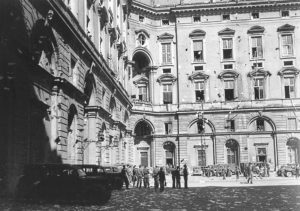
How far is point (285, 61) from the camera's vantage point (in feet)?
176

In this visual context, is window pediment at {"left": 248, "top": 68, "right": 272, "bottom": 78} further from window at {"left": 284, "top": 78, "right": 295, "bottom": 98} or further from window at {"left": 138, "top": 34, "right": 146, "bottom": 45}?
window at {"left": 138, "top": 34, "right": 146, "bottom": 45}

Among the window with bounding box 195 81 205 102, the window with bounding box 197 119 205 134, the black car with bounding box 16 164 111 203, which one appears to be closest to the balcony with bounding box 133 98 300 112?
the window with bounding box 195 81 205 102

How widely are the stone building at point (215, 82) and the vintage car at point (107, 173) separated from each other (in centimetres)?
2528

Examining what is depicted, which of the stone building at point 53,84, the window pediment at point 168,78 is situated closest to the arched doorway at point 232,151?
the window pediment at point 168,78

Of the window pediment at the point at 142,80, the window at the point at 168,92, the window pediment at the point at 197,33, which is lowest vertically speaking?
the window at the point at 168,92

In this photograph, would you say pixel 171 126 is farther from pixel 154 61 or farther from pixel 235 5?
pixel 235 5

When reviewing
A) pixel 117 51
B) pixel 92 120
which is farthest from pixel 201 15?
pixel 92 120

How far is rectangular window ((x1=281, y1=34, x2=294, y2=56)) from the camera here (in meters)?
53.7

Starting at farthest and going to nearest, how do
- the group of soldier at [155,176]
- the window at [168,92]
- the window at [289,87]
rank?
the window at [168,92], the window at [289,87], the group of soldier at [155,176]

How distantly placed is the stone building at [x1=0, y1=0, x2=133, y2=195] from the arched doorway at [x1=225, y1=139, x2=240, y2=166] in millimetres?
19877

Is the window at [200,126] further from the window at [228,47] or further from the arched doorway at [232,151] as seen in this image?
the window at [228,47]

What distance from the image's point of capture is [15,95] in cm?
1734

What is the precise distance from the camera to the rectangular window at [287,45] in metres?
53.7

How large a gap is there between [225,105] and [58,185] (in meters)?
38.1
